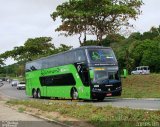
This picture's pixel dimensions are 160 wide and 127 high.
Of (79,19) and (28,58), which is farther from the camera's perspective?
(28,58)

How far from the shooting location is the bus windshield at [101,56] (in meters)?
29.0

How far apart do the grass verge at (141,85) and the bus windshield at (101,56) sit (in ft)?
23.1

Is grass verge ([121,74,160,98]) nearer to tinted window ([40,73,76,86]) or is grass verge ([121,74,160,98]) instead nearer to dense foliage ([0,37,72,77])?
tinted window ([40,73,76,86])

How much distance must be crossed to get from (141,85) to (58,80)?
1054 cm

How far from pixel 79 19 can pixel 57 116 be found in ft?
90.7

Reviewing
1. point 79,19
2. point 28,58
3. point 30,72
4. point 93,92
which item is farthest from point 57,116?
point 28,58

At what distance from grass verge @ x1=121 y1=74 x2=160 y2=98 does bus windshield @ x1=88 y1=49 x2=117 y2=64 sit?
7.04 meters

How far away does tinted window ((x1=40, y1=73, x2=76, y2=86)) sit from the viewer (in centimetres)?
3166

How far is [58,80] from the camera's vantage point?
1350 inches

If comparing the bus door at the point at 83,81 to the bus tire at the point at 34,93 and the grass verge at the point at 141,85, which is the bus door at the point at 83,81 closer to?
the grass verge at the point at 141,85

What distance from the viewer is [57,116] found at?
58.4ft

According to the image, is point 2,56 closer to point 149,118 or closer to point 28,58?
point 28,58

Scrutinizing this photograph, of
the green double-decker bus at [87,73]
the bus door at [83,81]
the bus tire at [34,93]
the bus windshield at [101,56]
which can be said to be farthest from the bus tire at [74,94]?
the bus tire at [34,93]

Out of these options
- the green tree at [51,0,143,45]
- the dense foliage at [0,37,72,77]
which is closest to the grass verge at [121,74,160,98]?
the green tree at [51,0,143,45]
